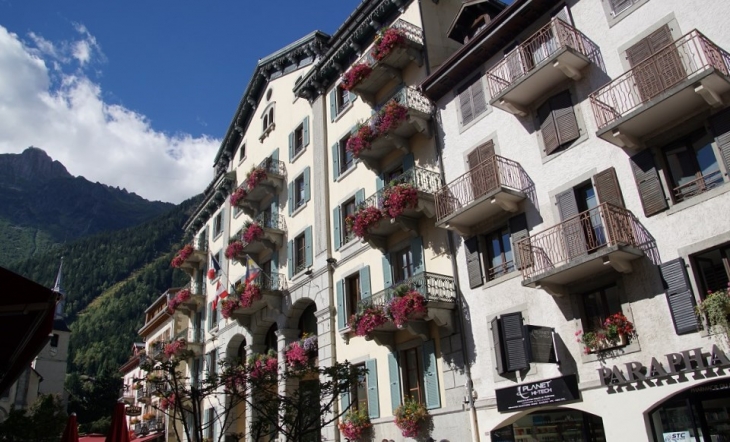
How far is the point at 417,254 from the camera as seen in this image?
19.7 metres

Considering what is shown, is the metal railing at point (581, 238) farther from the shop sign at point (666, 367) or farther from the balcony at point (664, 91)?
the shop sign at point (666, 367)

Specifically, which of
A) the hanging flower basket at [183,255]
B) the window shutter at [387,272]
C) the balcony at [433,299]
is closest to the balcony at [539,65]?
the balcony at [433,299]

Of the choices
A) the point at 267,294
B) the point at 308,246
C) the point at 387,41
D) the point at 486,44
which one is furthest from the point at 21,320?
the point at 267,294

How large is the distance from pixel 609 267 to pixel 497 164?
472 centimetres

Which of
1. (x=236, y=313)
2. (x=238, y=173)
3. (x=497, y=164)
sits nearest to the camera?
(x=497, y=164)

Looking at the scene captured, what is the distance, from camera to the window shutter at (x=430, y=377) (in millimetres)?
17703

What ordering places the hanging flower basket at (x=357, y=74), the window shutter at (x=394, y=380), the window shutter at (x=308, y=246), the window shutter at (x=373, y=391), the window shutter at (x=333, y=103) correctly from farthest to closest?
the window shutter at (x=333, y=103) → the window shutter at (x=308, y=246) → the hanging flower basket at (x=357, y=74) → the window shutter at (x=373, y=391) → the window shutter at (x=394, y=380)

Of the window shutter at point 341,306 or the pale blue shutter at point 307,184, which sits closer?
the window shutter at point 341,306

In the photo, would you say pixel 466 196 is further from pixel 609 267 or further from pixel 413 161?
pixel 609 267

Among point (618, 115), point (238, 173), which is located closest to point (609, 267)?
point (618, 115)

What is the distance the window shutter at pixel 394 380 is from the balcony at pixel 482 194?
193 inches

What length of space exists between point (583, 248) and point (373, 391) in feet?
31.0

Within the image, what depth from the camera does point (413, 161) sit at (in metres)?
20.9

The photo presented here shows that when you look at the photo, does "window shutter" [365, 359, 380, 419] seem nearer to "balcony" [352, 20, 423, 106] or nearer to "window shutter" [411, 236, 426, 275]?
"window shutter" [411, 236, 426, 275]
